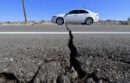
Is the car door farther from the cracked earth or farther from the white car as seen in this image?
the cracked earth

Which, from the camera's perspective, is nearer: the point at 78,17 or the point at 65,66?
the point at 65,66

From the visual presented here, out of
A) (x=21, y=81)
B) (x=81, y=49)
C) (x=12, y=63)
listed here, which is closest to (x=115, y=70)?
(x=81, y=49)

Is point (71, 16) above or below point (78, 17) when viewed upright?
above

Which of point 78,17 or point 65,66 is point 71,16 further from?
point 65,66

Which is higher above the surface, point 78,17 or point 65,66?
point 78,17

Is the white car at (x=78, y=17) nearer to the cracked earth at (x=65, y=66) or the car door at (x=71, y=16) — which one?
the car door at (x=71, y=16)

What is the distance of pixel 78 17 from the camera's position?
876 centimetres

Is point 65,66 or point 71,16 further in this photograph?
point 71,16

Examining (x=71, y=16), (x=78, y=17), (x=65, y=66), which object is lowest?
(x=65, y=66)

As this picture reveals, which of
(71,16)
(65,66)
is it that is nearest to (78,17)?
A: (71,16)

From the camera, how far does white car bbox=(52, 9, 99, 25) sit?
28.2 ft

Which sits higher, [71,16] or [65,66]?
[71,16]

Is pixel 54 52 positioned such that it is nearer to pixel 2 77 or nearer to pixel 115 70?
pixel 2 77

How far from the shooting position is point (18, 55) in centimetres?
157
